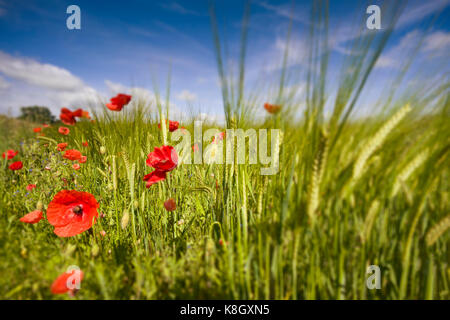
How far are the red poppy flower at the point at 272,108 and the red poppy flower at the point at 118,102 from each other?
105 cm

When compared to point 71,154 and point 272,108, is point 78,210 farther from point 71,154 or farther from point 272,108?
point 272,108

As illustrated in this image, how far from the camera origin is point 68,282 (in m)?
0.67

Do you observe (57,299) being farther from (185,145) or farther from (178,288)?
(185,145)

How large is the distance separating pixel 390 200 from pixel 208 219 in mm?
908

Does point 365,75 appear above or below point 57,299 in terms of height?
above

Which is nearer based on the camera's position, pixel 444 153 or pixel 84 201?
pixel 444 153

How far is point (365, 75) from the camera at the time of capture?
637 millimetres

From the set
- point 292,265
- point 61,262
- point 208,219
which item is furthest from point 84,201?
point 292,265

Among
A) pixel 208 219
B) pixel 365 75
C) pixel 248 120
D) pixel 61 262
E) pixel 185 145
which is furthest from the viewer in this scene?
pixel 185 145

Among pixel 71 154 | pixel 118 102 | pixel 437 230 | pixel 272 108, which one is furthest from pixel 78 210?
pixel 437 230

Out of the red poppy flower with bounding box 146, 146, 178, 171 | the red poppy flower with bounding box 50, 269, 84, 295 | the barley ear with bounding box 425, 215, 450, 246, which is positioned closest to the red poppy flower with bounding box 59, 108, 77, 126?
the red poppy flower with bounding box 146, 146, 178, 171

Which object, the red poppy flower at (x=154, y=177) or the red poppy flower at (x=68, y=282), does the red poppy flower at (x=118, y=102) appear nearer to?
the red poppy flower at (x=154, y=177)

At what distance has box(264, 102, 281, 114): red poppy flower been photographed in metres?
0.89

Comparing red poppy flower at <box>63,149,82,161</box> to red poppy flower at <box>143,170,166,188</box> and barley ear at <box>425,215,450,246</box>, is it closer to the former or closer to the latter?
red poppy flower at <box>143,170,166,188</box>
